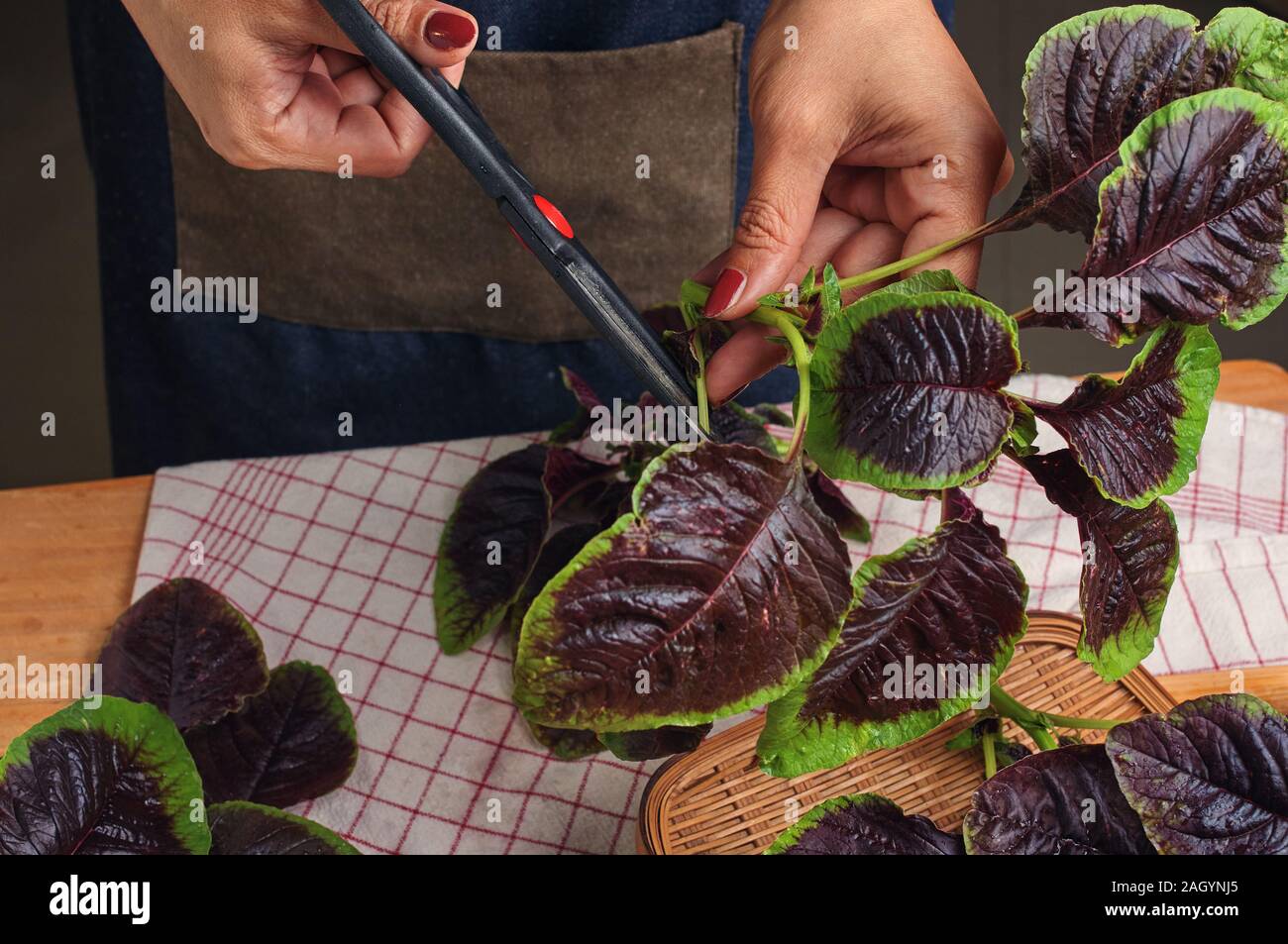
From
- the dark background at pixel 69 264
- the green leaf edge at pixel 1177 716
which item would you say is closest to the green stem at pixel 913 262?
the green leaf edge at pixel 1177 716

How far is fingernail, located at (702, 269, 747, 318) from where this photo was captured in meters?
0.60

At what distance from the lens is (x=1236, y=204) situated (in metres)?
0.52

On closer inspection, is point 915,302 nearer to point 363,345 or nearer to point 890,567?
point 890,567

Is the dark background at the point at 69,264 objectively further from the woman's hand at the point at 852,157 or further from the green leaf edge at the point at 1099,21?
the green leaf edge at the point at 1099,21

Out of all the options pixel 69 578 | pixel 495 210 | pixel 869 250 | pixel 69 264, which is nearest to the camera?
pixel 869 250

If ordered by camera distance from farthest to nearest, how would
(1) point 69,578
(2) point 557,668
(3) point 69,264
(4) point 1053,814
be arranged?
(3) point 69,264
(1) point 69,578
(4) point 1053,814
(2) point 557,668

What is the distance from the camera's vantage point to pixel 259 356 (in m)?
1.03

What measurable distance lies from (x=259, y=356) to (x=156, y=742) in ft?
1.70

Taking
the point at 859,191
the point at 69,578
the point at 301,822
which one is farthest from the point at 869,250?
the point at 69,578

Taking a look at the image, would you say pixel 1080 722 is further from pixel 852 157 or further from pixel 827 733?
pixel 852 157

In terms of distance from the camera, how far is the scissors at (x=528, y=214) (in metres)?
0.56

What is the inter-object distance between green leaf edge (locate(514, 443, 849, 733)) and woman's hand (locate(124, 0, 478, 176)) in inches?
10.3

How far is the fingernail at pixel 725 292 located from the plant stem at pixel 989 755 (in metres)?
0.25

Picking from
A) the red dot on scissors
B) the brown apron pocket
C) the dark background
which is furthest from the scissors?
the dark background
